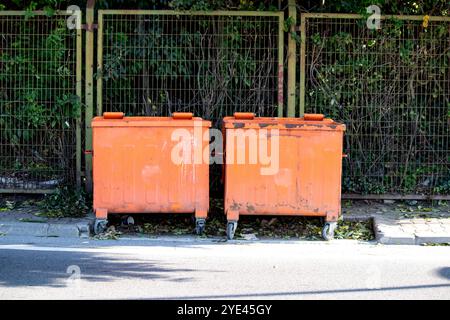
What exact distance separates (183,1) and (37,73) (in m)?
2.18

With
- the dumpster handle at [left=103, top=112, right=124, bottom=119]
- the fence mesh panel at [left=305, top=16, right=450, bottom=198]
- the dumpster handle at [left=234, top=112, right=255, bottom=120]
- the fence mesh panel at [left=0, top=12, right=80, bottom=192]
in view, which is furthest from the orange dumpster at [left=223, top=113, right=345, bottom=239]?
the fence mesh panel at [left=0, top=12, right=80, bottom=192]

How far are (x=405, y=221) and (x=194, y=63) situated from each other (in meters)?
3.46

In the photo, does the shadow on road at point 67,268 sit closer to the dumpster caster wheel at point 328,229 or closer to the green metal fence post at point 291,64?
the dumpster caster wheel at point 328,229

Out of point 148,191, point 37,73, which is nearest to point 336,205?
point 148,191

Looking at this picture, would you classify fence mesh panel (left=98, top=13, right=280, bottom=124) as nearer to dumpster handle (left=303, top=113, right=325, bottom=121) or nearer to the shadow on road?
dumpster handle (left=303, top=113, right=325, bottom=121)

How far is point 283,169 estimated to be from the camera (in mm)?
8930

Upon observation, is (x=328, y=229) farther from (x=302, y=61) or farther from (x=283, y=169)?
(x=302, y=61)

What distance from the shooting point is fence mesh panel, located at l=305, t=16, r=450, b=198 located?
10461 millimetres

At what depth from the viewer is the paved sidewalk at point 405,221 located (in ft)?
28.9

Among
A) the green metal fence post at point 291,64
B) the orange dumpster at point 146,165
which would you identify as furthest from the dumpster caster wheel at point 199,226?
the green metal fence post at point 291,64

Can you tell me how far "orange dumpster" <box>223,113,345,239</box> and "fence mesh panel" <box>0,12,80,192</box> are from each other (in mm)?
2643

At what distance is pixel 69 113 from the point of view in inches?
411

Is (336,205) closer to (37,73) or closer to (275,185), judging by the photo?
(275,185)

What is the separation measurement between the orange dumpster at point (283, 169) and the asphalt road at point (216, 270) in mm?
426
